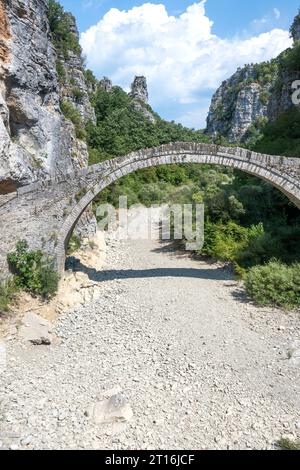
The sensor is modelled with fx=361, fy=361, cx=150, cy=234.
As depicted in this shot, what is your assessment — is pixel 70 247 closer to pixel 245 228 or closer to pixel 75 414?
pixel 245 228

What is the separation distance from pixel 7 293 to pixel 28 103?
21.7 feet

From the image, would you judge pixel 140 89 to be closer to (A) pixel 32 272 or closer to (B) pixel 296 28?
(B) pixel 296 28

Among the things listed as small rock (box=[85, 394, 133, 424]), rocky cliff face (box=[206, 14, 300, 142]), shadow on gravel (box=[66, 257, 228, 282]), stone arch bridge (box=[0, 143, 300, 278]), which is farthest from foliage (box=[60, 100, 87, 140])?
rocky cliff face (box=[206, 14, 300, 142])

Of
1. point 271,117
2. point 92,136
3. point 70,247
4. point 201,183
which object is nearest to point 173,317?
point 70,247

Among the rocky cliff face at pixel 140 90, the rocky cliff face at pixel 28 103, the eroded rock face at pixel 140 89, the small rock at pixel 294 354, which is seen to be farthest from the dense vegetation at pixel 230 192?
the eroded rock face at pixel 140 89

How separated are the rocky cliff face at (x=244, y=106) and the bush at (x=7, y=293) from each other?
133ft

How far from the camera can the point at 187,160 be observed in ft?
32.3

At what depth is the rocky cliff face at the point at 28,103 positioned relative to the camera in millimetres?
10172

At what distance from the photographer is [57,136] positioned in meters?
13.2

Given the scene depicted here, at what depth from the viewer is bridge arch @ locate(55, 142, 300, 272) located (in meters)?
9.58
